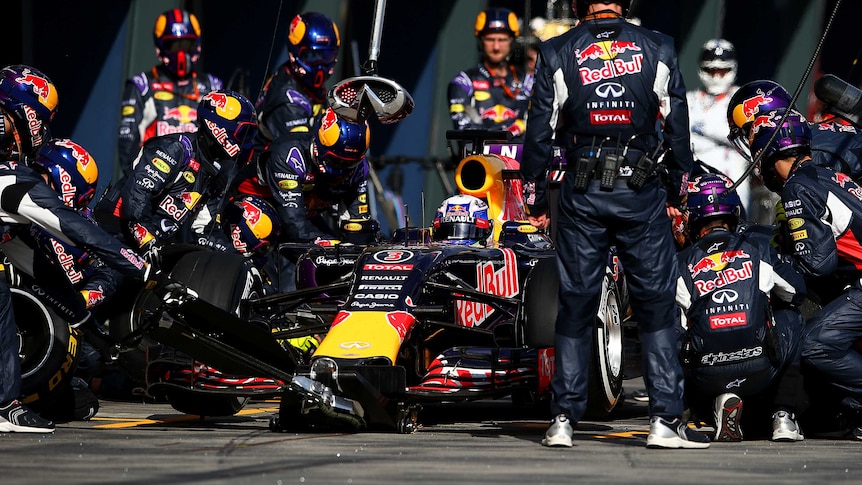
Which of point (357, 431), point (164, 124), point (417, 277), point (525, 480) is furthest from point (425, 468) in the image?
point (164, 124)

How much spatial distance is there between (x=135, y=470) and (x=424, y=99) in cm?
1349

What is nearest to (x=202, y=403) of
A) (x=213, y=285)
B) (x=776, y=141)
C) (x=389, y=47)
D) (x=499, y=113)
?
(x=213, y=285)

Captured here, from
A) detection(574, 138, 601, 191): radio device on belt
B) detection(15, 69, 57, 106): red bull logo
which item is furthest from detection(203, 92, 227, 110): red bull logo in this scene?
detection(574, 138, 601, 191): radio device on belt

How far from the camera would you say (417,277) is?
29.1 feet

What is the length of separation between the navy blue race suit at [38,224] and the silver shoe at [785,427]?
3.35 metres

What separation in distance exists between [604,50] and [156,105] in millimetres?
7476

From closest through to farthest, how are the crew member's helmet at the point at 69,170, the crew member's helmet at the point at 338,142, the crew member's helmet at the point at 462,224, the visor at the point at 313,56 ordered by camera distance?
the crew member's helmet at the point at 462,224 < the crew member's helmet at the point at 69,170 < the crew member's helmet at the point at 338,142 < the visor at the point at 313,56

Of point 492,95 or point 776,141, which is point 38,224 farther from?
point 492,95

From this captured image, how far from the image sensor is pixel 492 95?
1542 centimetres

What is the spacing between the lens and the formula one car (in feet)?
26.6

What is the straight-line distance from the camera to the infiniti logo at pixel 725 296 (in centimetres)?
855

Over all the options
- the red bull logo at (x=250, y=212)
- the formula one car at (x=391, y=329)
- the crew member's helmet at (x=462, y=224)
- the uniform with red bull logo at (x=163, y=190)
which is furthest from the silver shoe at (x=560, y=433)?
the red bull logo at (x=250, y=212)

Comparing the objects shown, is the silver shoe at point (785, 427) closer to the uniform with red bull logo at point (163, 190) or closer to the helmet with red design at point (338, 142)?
the helmet with red design at point (338, 142)

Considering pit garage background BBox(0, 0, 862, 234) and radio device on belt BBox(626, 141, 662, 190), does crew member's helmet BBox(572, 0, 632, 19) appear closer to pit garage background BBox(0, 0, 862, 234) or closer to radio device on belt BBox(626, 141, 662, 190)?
radio device on belt BBox(626, 141, 662, 190)
